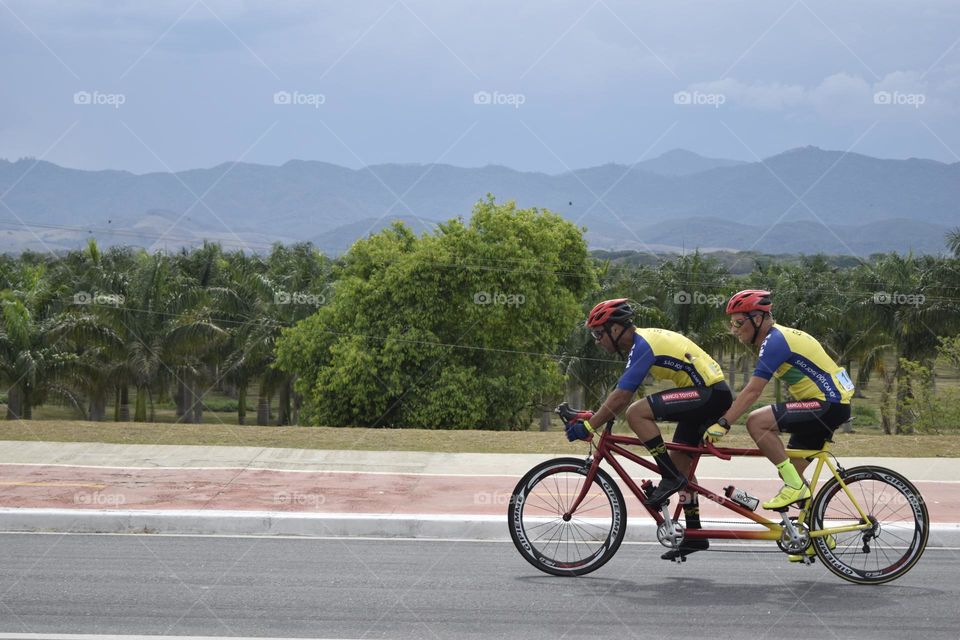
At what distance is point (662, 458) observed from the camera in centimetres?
639

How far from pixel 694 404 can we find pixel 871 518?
134 cm

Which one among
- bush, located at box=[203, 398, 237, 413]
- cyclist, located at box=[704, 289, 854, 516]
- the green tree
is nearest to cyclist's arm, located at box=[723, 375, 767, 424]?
cyclist, located at box=[704, 289, 854, 516]

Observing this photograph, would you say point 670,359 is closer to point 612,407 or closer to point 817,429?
point 612,407

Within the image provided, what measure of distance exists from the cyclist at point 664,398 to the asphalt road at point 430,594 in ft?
2.06

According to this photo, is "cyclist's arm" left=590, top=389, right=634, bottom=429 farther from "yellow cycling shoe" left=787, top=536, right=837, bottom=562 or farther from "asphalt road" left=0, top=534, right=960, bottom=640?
"yellow cycling shoe" left=787, top=536, right=837, bottom=562

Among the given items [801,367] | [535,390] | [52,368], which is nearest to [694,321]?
[535,390]

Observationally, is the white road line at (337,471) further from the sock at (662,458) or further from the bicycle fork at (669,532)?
the sock at (662,458)

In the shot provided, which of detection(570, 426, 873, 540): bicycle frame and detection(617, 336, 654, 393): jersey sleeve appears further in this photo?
detection(570, 426, 873, 540): bicycle frame

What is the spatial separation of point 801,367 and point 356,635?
3153mm

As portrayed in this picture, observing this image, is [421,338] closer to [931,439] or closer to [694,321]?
[694,321]

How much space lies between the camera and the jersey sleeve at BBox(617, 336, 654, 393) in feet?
20.4

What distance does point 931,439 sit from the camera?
13.2 metres

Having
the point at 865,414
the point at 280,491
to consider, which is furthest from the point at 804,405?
the point at 865,414

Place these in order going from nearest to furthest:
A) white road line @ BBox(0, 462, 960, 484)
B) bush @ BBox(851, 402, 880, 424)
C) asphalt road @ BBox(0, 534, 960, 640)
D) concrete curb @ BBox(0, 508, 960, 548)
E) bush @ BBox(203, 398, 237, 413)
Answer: asphalt road @ BBox(0, 534, 960, 640) < concrete curb @ BBox(0, 508, 960, 548) < white road line @ BBox(0, 462, 960, 484) < bush @ BBox(851, 402, 880, 424) < bush @ BBox(203, 398, 237, 413)
